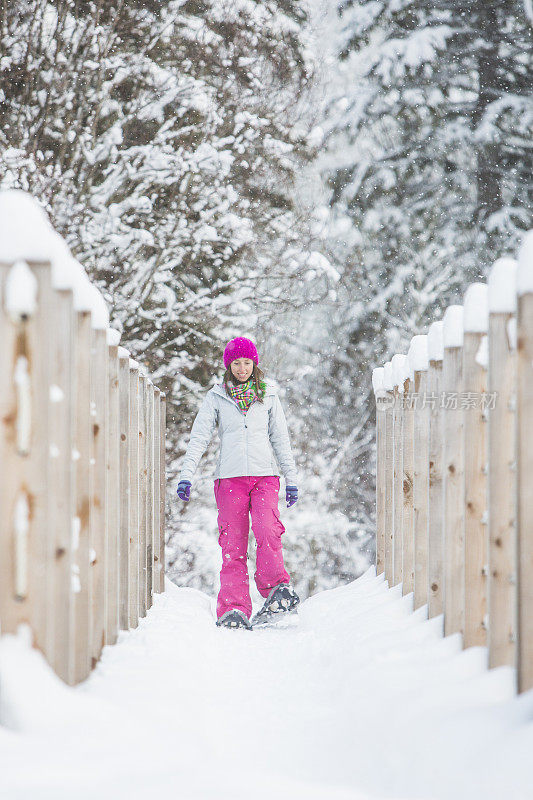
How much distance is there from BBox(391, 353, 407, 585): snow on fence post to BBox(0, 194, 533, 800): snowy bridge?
3.16 ft

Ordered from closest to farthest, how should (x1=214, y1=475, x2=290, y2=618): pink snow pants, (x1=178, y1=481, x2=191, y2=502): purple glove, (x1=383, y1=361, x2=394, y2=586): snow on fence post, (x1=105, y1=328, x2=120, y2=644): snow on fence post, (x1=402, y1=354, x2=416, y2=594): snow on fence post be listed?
1. (x1=105, y1=328, x2=120, y2=644): snow on fence post
2. (x1=402, y1=354, x2=416, y2=594): snow on fence post
3. (x1=178, y1=481, x2=191, y2=502): purple glove
4. (x1=214, y1=475, x2=290, y2=618): pink snow pants
5. (x1=383, y1=361, x2=394, y2=586): snow on fence post

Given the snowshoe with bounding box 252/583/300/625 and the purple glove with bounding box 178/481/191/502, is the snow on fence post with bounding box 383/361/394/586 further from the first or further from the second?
the purple glove with bounding box 178/481/191/502

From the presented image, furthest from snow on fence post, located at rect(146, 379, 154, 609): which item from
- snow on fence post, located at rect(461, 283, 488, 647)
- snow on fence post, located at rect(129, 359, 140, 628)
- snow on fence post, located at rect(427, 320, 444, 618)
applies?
snow on fence post, located at rect(461, 283, 488, 647)

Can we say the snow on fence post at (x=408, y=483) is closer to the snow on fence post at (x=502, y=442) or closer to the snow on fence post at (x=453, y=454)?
the snow on fence post at (x=453, y=454)

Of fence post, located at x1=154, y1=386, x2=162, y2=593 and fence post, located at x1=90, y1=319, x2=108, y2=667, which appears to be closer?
fence post, located at x1=90, y1=319, x2=108, y2=667

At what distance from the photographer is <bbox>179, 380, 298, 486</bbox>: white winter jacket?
5023 mm

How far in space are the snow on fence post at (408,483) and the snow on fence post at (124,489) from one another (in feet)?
4.93

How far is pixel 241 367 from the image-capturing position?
5074mm

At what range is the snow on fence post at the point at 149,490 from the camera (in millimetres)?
4922

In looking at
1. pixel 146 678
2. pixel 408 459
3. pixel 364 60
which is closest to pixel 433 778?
pixel 146 678

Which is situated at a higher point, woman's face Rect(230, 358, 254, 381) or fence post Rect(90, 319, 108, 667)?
woman's face Rect(230, 358, 254, 381)

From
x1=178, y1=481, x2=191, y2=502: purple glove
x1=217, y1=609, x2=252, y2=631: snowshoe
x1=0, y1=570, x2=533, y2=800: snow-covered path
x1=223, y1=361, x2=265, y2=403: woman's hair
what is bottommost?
x1=217, y1=609, x2=252, y2=631: snowshoe

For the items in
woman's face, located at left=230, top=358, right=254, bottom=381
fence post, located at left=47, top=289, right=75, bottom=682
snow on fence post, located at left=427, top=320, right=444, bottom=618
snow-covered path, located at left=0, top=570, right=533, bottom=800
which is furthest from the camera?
woman's face, located at left=230, top=358, right=254, bottom=381

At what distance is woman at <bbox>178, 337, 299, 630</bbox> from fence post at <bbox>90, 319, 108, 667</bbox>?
1856mm
